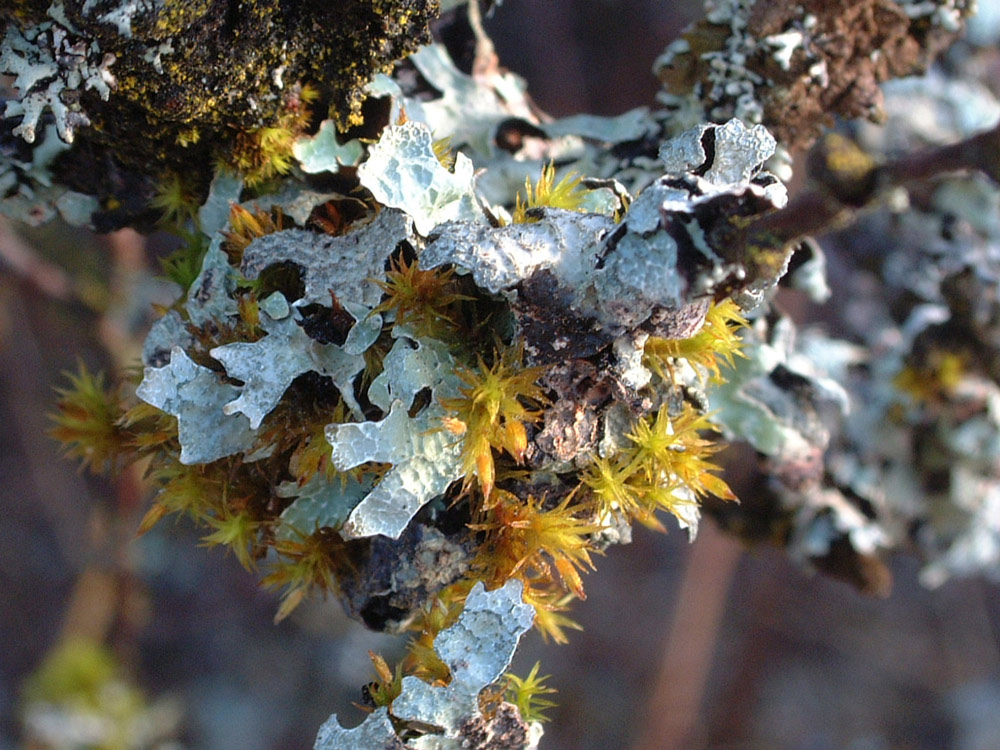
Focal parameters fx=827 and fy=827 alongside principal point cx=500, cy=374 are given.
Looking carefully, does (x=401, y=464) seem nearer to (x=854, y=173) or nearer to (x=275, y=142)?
(x=275, y=142)

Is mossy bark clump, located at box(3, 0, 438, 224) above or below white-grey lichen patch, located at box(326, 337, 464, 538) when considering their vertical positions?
above

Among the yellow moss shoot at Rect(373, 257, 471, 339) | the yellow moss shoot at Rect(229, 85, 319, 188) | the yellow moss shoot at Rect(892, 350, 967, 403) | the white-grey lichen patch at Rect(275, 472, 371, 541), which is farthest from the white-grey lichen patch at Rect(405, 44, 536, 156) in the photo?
the yellow moss shoot at Rect(892, 350, 967, 403)

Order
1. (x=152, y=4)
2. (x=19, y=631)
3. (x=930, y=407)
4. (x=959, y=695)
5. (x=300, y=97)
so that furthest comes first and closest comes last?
(x=959, y=695) < (x=19, y=631) < (x=930, y=407) < (x=300, y=97) < (x=152, y=4)

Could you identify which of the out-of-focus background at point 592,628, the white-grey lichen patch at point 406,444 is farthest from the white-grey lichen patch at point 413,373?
the out-of-focus background at point 592,628

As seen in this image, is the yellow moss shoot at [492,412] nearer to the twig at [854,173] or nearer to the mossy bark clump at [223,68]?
the mossy bark clump at [223,68]

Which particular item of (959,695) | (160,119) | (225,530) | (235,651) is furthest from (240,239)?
(959,695)

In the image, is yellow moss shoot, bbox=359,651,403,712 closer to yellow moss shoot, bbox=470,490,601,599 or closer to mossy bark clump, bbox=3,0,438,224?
yellow moss shoot, bbox=470,490,601,599

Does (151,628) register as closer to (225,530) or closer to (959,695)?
(225,530)
